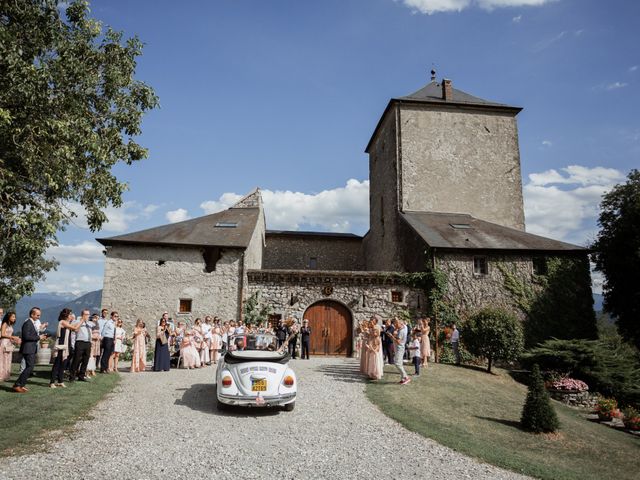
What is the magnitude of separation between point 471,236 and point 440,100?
1038 centimetres

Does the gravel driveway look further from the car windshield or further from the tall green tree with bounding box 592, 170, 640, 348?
the tall green tree with bounding box 592, 170, 640, 348

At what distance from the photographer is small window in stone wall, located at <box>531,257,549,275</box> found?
69.2 ft

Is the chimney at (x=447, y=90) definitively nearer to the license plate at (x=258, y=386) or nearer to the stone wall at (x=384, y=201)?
the stone wall at (x=384, y=201)

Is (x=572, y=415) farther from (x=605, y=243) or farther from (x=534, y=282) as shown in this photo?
(x=605, y=243)

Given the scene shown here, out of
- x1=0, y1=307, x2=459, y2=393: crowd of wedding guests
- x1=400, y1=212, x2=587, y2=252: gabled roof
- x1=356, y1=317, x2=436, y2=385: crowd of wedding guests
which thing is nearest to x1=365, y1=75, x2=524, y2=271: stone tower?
x1=400, y1=212, x2=587, y2=252: gabled roof

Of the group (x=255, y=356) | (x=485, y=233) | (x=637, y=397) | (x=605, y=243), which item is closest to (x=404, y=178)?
(x=485, y=233)

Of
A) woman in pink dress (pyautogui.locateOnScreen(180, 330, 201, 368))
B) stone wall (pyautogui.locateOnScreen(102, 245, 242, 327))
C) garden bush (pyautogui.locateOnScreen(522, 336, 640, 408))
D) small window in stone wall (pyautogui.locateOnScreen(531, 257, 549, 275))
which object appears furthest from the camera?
small window in stone wall (pyautogui.locateOnScreen(531, 257, 549, 275))

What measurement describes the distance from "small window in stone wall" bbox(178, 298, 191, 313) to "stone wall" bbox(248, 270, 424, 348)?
292 centimetres

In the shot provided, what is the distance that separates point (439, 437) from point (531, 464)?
4.89 feet

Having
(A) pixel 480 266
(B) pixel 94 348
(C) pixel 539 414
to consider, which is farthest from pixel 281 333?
(A) pixel 480 266

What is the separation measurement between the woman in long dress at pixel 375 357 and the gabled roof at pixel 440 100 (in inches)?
741

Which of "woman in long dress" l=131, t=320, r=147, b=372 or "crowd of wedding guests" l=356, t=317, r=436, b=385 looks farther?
"woman in long dress" l=131, t=320, r=147, b=372

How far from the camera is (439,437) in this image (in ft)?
25.5

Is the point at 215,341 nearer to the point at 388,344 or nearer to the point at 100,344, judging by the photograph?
the point at 100,344
